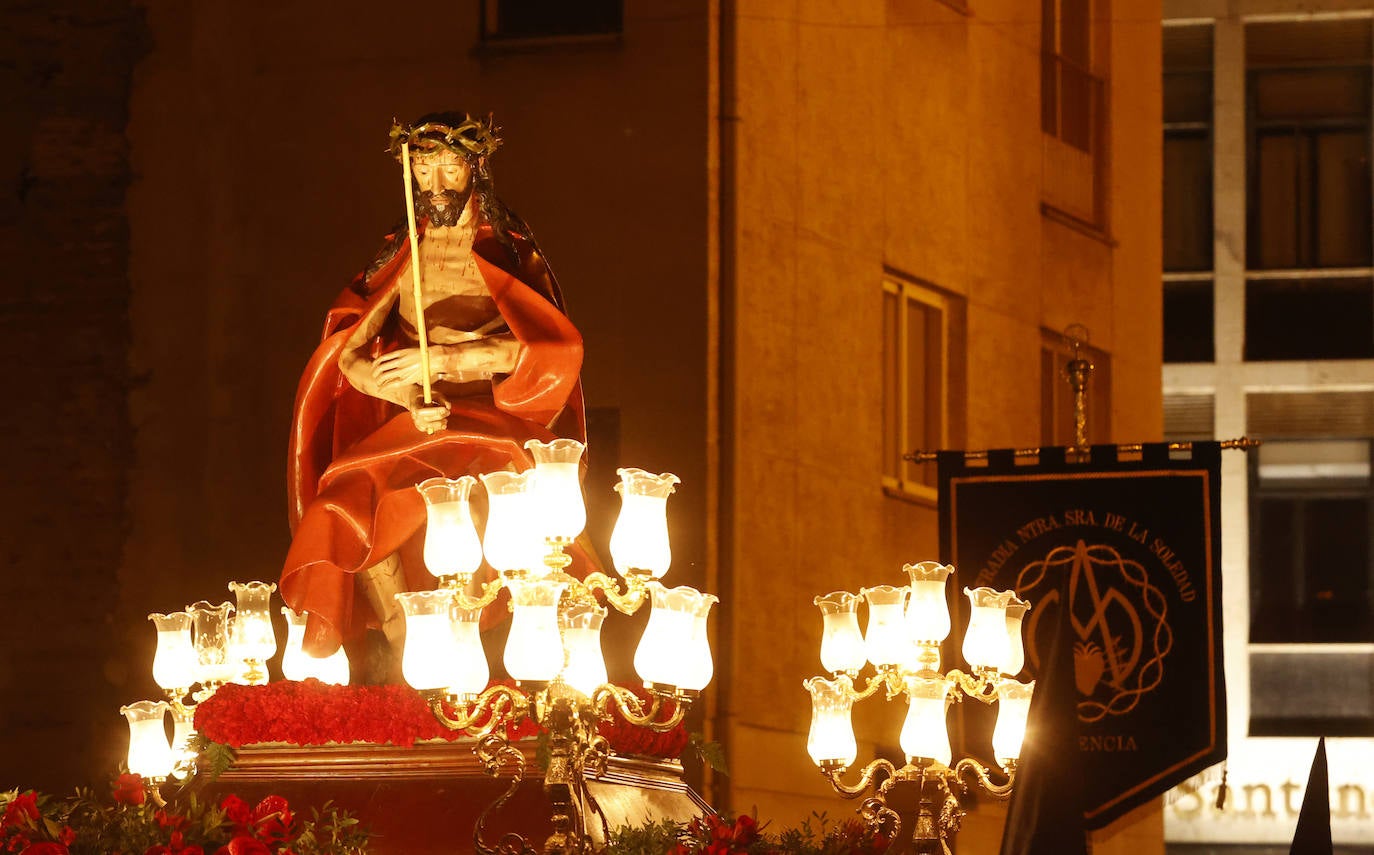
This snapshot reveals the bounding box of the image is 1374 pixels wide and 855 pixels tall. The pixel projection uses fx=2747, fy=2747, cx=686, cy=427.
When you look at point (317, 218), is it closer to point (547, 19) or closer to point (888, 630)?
point (547, 19)

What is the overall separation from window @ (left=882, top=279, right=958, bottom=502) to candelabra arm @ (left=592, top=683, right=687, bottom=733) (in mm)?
6272

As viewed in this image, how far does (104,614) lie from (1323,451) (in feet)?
40.5

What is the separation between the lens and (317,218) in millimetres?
14773

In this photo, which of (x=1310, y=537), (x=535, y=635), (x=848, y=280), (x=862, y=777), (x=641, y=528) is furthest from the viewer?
(x=1310, y=537)

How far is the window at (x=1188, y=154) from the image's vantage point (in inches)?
925

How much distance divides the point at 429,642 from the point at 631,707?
0.80m

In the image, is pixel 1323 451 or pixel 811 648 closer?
pixel 811 648

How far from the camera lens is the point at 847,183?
1512 centimetres

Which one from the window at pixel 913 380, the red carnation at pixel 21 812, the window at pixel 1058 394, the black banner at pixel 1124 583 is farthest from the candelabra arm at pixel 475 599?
the window at pixel 1058 394

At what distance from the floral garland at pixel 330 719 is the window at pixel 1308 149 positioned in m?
15.2

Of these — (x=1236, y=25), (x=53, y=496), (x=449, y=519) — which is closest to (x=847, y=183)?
(x=53, y=496)

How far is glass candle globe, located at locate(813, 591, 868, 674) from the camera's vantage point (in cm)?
1004

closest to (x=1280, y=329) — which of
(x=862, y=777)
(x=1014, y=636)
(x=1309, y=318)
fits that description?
(x=1309, y=318)

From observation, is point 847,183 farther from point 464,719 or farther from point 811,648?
point 464,719
